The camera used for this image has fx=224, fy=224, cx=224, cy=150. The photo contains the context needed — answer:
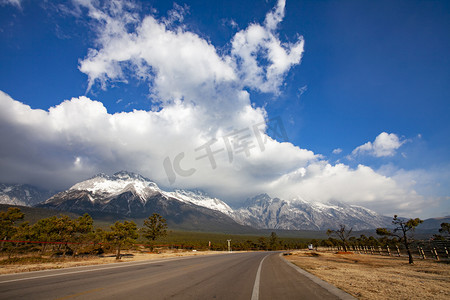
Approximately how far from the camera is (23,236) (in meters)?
35.4

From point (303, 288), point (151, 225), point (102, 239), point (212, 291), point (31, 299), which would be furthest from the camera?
point (151, 225)

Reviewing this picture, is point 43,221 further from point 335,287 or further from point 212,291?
point 335,287

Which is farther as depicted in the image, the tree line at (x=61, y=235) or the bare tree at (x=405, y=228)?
the tree line at (x=61, y=235)

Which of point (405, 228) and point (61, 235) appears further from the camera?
point (61, 235)

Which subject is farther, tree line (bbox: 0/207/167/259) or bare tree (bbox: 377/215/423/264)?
tree line (bbox: 0/207/167/259)

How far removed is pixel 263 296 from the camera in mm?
7938

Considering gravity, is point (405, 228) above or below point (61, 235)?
above

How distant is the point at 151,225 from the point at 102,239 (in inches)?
734

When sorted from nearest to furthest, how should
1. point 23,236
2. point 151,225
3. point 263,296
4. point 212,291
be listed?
point 263,296, point 212,291, point 23,236, point 151,225

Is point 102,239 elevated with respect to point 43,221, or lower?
lower

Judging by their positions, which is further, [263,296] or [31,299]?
[263,296]

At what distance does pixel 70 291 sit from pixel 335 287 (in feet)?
34.0

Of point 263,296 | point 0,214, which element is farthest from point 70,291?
point 0,214

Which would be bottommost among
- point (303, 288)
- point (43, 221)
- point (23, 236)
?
point (303, 288)
